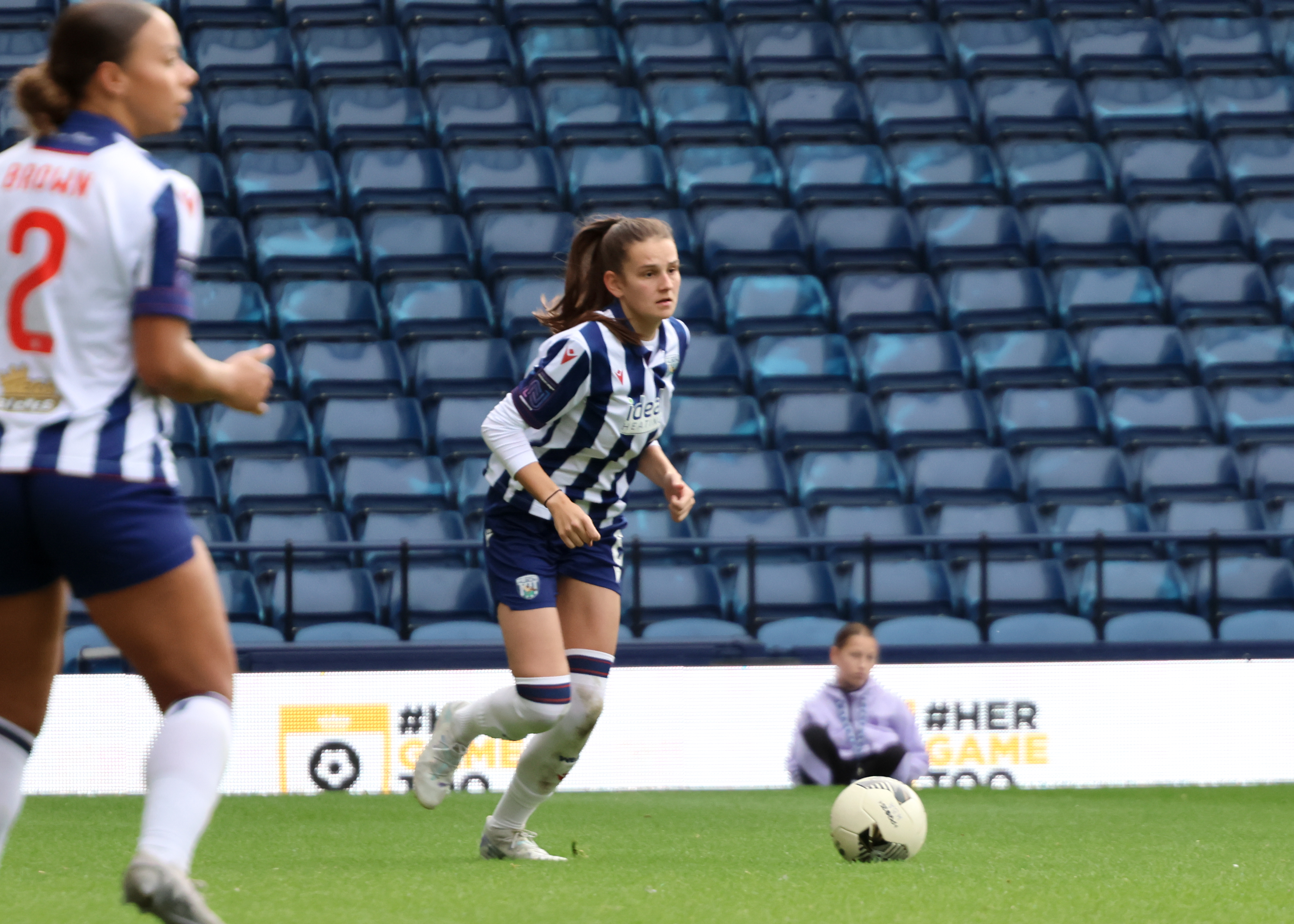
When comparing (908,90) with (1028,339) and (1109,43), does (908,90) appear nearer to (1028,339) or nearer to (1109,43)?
(1109,43)

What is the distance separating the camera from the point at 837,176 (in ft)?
41.6

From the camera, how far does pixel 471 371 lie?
10992 millimetres

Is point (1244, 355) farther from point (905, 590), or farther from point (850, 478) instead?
point (905, 590)

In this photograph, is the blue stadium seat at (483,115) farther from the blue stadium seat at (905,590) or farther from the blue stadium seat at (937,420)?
the blue stadium seat at (905,590)

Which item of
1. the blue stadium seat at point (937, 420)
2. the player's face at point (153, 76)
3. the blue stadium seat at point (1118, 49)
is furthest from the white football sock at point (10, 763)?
the blue stadium seat at point (1118, 49)

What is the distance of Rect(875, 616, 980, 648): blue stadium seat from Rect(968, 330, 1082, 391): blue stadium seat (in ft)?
7.51

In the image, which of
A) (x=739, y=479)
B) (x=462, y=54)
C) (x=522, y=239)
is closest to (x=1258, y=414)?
(x=739, y=479)

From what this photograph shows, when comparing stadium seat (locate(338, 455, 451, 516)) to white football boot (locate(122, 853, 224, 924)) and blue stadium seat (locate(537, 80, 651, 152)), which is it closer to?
blue stadium seat (locate(537, 80, 651, 152))

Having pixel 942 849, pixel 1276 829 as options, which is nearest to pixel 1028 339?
pixel 1276 829

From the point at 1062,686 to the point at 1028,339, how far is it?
10.5ft

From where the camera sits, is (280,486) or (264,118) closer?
(280,486)

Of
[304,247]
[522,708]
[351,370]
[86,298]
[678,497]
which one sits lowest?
[522,708]

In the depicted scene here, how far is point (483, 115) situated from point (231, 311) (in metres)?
2.75

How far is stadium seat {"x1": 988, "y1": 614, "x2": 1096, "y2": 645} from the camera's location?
9.41m
